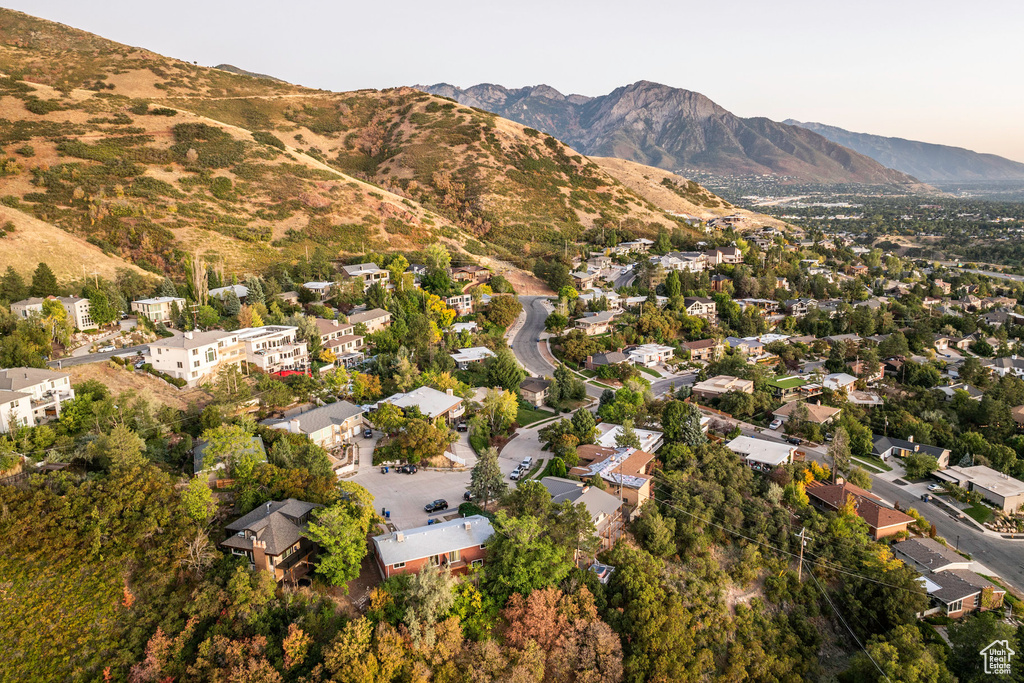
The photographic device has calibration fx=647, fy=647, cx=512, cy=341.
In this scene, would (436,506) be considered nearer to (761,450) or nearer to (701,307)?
(761,450)

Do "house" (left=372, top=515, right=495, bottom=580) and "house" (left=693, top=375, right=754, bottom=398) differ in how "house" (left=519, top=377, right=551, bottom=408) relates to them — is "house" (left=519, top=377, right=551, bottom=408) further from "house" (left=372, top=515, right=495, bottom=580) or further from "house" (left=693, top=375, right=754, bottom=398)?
"house" (left=372, top=515, right=495, bottom=580)

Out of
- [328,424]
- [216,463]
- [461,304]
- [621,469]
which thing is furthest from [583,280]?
[216,463]

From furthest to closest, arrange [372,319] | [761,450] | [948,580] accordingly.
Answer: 1. [372,319]
2. [761,450]
3. [948,580]

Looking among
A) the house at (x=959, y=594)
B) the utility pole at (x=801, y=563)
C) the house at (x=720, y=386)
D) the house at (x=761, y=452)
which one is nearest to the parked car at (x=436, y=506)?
the utility pole at (x=801, y=563)

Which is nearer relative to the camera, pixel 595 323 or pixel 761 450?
pixel 761 450

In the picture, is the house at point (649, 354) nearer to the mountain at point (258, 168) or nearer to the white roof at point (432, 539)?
the mountain at point (258, 168)

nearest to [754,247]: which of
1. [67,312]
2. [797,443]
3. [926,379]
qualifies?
[926,379]

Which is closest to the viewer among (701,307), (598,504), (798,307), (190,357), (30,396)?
(598,504)

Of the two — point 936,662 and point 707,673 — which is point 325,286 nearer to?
point 707,673
